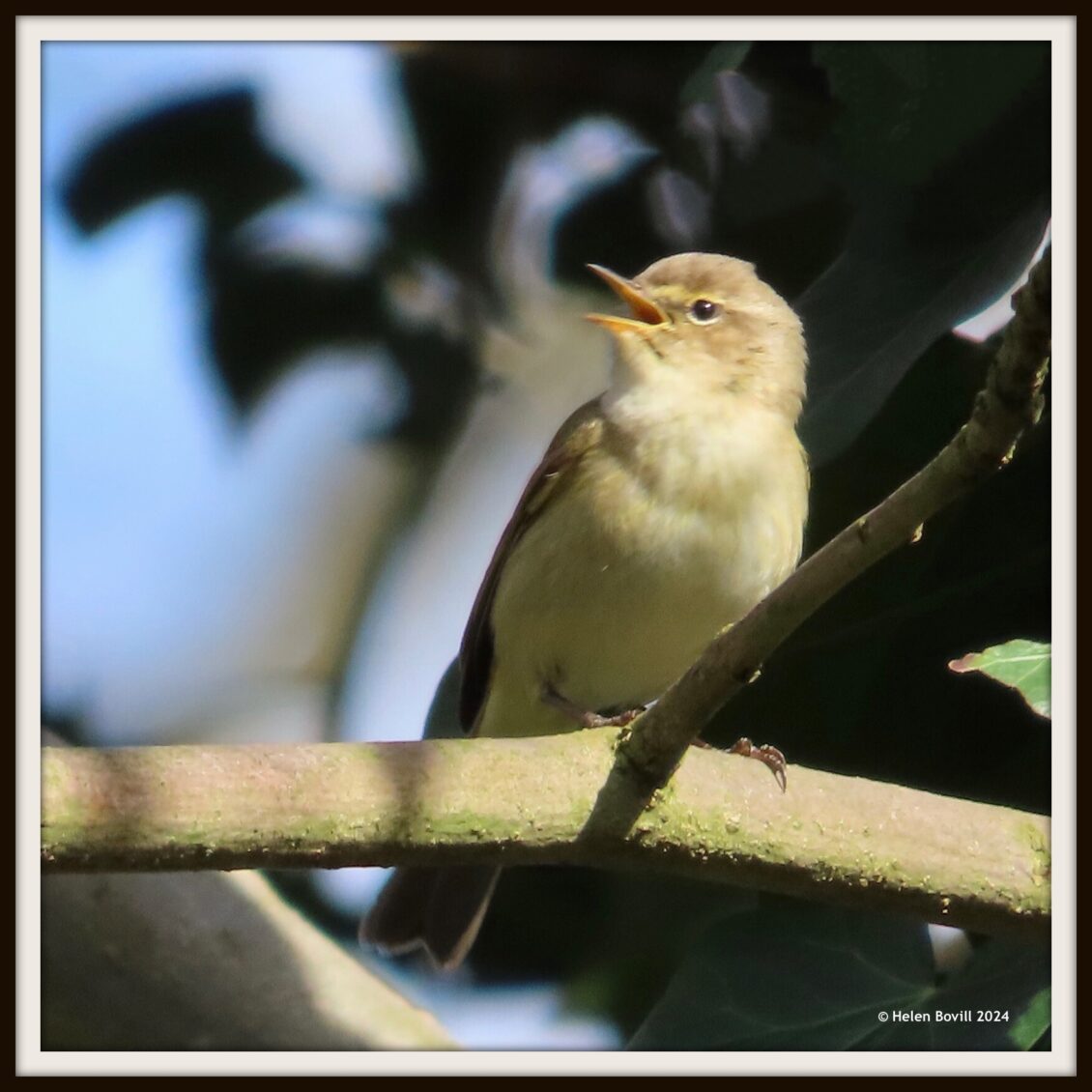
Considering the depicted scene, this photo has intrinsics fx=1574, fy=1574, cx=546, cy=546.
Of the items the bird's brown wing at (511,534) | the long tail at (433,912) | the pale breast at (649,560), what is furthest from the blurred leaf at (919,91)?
the long tail at (433,912)

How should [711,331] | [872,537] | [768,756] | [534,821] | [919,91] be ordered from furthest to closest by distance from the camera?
[711,331]
[919,91]
[768,756]
[534,821]
[872,537]

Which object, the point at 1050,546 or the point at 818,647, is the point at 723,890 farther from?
the point at 1050,546

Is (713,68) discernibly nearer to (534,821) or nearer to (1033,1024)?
(534,821)

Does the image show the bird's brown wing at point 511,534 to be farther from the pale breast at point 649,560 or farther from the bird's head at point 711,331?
the bird's head at point 711,331

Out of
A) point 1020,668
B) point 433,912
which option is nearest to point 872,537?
point 1020,668

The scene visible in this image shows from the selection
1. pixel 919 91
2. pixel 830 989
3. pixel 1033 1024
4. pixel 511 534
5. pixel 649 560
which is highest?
pixel 919 91
